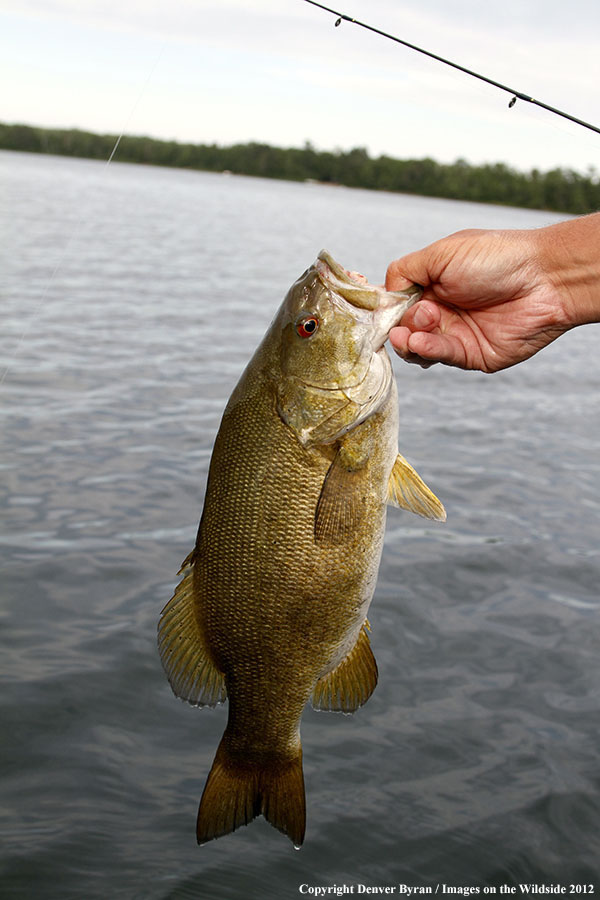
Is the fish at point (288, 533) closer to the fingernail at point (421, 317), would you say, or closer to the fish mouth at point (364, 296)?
the fish mouth at point (364, 296)

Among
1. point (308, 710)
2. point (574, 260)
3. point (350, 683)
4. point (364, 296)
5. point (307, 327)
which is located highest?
point (574, 260)

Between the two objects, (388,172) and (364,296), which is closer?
(364,296)

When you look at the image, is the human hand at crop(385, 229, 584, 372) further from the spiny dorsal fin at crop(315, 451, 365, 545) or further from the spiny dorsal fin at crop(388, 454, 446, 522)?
the spiny dorsal fin at crop(315, 451, 365, 545)

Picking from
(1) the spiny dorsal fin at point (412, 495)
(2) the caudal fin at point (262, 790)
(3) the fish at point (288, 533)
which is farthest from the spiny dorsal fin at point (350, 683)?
(1) the spiny dorsal fin at point (412, 495)

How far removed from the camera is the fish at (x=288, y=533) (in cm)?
279

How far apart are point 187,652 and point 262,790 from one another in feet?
1.83

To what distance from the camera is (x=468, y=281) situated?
11.1 feet

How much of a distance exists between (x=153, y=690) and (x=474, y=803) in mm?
2080

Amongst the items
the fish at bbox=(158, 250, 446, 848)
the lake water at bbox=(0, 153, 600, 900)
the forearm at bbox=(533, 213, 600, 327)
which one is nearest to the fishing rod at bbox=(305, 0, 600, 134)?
the forearm at bbox=(533, 213, 600, 327)

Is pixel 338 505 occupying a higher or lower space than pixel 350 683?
higher

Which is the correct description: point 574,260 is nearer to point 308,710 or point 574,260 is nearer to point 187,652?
point 187,652

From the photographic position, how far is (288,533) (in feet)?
9.09

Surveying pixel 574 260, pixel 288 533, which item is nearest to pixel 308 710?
pixel 288 533

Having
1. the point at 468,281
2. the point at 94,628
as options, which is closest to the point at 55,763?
the point at 94,628
